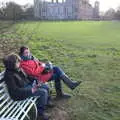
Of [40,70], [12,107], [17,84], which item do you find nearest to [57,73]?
[40,70]

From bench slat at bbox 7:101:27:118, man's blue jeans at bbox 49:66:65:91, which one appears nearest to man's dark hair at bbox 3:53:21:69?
bench slat at bbox 7:101:27:118

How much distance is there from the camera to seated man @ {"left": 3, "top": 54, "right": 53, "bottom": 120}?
19.6ft

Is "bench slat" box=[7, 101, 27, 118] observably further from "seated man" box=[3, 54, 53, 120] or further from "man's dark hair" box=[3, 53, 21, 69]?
"man's dark hair" box=[3, 53, 21, 69]

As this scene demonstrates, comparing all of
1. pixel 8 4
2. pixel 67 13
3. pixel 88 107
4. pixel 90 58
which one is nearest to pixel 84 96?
pixel 88 107

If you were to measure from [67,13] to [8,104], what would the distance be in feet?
237

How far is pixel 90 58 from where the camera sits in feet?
45.8

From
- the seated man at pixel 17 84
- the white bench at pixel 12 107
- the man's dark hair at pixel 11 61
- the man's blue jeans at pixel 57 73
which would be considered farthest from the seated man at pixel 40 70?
the man's dark hair at pixel 11 61

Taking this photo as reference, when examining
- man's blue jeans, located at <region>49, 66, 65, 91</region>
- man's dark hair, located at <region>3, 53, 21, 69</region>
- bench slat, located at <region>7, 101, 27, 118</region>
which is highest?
man's dark hair, located at <region>3, 53, 21, 69</region>

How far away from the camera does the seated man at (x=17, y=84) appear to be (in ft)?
19.6

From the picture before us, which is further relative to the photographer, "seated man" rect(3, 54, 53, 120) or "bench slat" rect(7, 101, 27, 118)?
"seated man" rect(3, 54, 53, 120)

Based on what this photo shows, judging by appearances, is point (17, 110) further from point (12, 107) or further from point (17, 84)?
point (17, 84)

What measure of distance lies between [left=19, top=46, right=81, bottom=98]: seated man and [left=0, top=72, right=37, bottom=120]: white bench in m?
0.83

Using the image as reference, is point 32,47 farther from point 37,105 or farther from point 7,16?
point 37,105

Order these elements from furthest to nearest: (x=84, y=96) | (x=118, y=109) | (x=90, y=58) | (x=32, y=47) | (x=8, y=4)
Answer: (x=32, y=47)
(x=90, y=58)
(x=8, y=4)
(x=84, y=96)
(x=118, y=109)
